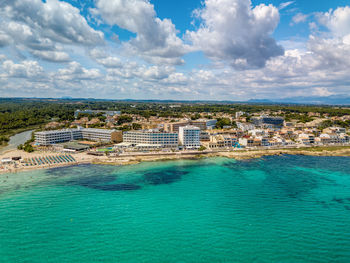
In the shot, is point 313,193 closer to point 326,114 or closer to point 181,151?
point 181,151

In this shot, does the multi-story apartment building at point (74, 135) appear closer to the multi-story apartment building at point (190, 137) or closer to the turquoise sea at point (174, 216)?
the multi-story apartment building at point (190, 137)

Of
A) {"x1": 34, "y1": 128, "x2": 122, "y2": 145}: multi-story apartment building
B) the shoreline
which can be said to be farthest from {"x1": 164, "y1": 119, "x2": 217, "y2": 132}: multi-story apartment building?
the shoreline

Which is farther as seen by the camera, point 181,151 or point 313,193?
point 181,151

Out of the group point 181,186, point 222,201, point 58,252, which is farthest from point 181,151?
point 58,252

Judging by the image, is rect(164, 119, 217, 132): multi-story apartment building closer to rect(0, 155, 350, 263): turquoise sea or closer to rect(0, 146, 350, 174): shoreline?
rect(0, 146, 350, 174): shoreline

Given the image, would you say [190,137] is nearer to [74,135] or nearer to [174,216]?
[174,216]

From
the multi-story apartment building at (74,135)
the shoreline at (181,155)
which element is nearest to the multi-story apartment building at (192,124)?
the multi-story apartment building at (74,135)
